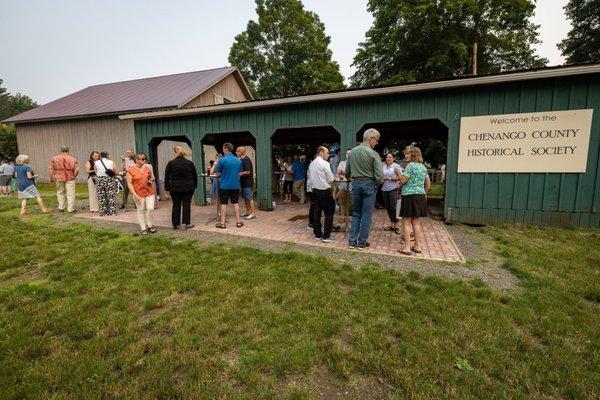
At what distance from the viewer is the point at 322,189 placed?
5.36 metres

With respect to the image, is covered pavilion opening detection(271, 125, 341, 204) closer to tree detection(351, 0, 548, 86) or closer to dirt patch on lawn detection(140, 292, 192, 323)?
dirt patch on lawn detection(140, 292, 192, 323)

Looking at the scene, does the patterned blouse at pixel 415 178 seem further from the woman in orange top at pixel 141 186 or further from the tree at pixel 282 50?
the tree at pixel 282 50

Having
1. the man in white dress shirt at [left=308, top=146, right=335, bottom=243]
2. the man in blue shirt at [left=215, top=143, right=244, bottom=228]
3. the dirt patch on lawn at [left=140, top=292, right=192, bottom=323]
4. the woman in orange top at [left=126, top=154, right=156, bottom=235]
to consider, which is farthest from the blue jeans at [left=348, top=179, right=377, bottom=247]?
the woman in orange top at [left=126, top=154, right=156, bottom=235]

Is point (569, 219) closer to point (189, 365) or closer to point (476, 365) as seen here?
point (476, 365)

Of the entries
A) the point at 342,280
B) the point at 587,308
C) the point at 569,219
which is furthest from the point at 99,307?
the point at 569,219

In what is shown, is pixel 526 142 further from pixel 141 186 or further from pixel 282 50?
pixel 282 50

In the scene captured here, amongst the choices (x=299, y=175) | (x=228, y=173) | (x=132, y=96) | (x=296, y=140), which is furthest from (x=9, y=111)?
(x=228, y=173)

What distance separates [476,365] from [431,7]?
2300cm

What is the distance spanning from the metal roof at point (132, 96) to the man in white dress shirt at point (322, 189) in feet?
43.4

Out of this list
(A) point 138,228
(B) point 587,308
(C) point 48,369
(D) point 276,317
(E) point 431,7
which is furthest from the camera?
(E) point 431,7

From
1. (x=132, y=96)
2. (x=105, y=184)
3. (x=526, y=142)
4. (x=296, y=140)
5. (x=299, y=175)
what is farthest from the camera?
(x=132, y=96)

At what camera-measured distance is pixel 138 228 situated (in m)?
6.64

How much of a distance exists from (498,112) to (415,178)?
3470 mm

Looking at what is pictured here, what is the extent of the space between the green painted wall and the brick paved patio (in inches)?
41.9
